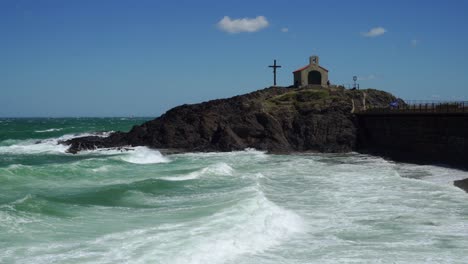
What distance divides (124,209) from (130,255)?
24.1 feet

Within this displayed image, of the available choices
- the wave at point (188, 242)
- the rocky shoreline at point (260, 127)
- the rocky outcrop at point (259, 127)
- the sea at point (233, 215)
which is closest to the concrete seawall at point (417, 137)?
the rocky shoreline at point (260, 127)

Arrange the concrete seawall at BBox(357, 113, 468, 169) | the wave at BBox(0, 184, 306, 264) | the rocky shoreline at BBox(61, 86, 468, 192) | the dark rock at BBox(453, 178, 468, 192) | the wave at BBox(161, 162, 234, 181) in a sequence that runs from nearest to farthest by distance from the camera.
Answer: the wave at BBox(0, 184, 306, 264) < the dark rock at BBox(453, 178, 468, 192) < the wave at BBox(161, 162, 234, 181) < the concrete seawall at BBox(357, 113, 468, 169) < the rocky shoreline at BBox(61, 86, 468, 192)

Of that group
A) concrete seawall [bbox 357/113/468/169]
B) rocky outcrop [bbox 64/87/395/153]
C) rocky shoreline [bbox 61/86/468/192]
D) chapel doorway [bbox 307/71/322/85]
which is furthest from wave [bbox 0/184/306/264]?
chapel doorway [bbox 307/71/322/85]

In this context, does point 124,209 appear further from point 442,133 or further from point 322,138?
point 322,138

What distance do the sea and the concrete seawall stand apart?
13.4 feet

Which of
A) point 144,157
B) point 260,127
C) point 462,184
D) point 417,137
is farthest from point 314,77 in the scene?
point 462,184

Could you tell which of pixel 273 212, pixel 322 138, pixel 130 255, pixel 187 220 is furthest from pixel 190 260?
pixel 322 138

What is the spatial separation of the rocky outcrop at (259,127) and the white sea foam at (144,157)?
3.92 meters

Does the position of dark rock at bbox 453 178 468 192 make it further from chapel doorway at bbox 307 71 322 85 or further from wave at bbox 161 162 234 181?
chapel doorway at bbox 307 71 322 85

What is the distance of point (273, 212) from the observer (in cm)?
2155

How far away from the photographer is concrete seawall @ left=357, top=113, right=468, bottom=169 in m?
40.4

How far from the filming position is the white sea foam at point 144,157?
1770 inches

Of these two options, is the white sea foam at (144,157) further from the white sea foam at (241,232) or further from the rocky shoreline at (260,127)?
the white sea foam at (241,232)

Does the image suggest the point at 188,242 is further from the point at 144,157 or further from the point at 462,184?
the point at 144,157
